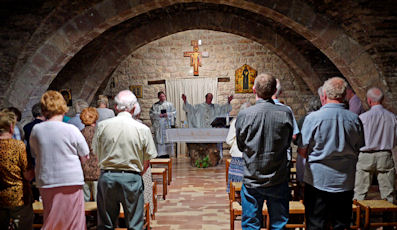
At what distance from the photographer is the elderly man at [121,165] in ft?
8.39

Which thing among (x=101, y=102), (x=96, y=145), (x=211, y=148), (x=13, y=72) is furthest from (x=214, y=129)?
(x=96, y=145)

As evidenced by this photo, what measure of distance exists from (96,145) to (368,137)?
3.11 m

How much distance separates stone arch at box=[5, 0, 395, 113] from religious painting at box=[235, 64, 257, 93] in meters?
4.27

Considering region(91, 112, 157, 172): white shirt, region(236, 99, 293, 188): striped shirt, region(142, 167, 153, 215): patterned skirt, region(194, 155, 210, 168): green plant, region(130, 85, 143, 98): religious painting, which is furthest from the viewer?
region(130, 85, 143, 98): religious painting

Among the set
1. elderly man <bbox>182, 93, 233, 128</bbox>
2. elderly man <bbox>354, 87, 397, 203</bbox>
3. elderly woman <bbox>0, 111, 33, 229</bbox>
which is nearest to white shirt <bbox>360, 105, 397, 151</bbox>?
elderly man <bbox>354, 87, 397, 203</bbox>

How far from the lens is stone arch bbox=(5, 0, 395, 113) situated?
17.7ft

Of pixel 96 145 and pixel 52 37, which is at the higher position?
pixel 52 37

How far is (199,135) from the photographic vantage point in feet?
22.8

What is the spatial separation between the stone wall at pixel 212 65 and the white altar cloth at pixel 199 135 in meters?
3.18

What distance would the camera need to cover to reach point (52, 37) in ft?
18.0

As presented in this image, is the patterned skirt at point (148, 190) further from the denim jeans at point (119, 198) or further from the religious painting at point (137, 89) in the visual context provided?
the religious painting at point (137, 89)

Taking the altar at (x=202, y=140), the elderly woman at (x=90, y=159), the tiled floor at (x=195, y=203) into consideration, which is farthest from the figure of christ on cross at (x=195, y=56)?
the elderly woman at (x=90, y=159)

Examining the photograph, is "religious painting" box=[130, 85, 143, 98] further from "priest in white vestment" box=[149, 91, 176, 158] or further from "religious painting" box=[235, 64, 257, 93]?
"religious painting" box=[235, 64, 257, 93]

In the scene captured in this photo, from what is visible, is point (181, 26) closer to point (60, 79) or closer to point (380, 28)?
point (60, 79)
